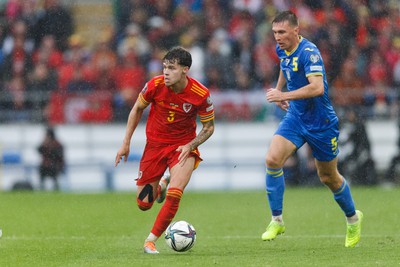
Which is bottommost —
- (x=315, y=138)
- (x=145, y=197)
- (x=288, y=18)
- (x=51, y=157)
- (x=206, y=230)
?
(x=51, y=157)

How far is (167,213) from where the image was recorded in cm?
943

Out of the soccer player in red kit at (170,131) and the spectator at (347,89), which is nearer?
the soccer player in red kit at (170,131)

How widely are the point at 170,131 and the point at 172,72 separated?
78cm

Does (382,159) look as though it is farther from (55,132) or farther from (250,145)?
(55,132)

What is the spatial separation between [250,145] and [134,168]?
240 centimetres

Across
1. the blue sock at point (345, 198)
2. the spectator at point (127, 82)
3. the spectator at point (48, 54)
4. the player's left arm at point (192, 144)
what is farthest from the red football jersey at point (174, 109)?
the spectator at point (48, 54)

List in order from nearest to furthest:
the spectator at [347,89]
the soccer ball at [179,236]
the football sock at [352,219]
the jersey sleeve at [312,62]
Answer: the soccer ball at [179,236] → the jersey sleeve at [312,62] → the football sock at [352,219] → the spectator at [347,89]

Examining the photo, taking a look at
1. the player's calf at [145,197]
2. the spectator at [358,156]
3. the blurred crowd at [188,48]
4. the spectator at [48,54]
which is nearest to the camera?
the player's calf at [145,197]

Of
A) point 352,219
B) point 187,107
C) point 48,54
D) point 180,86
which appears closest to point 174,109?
point 187,107

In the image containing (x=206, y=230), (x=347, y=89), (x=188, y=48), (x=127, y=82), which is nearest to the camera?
(x=206, y=230)

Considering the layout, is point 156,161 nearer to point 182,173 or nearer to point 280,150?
point 182,173

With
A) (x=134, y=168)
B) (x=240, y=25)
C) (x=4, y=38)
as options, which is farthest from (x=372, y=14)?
(x=4, y=38)

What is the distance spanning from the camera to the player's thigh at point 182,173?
9.55 m

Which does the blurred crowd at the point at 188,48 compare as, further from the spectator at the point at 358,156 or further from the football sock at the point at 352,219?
the football sock at the point at 352,219
